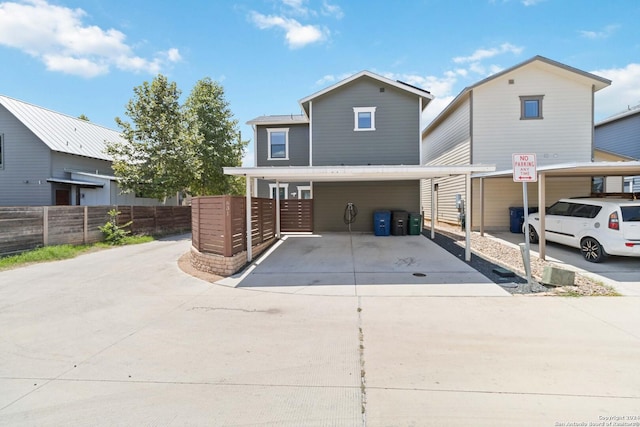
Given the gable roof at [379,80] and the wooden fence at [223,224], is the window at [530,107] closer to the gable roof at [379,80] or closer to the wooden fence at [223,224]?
the gable roof at [379,80]

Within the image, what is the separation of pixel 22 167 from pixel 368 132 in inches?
718

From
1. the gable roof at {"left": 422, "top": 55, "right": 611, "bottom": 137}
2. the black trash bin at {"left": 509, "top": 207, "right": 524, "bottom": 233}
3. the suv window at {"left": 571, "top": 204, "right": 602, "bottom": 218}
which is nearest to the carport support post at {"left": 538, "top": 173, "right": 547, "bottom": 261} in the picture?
the suv window at {"left": 571, "top": 204, "right": 602, "bottom": 218}

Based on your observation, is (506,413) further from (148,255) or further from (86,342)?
(148,255)

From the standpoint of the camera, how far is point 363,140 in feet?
46.8

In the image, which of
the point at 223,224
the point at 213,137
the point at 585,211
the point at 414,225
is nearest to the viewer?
the point at 223,224

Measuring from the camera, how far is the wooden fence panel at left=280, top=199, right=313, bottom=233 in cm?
1412

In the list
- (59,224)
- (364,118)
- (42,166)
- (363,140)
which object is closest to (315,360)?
(59,224)

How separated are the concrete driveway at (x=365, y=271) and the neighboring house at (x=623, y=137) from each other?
46.3 ft

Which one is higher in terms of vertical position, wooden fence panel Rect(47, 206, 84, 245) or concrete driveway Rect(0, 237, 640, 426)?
wooden fence panel Rect(47, 206, 84, 245)

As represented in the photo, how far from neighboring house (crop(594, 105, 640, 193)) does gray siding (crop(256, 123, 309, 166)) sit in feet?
50.5

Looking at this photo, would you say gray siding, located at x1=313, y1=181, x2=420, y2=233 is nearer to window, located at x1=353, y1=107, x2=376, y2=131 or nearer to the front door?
window, located at x1=353, y1=107, x2=376, y2=131

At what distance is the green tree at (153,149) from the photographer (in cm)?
1670

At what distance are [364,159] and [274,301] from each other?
31.7 feet

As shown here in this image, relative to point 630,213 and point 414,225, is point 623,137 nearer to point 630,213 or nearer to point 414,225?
point 414,225
